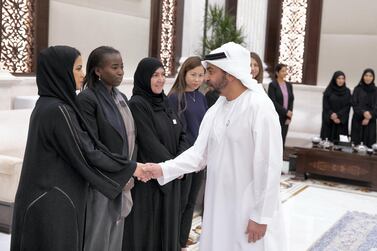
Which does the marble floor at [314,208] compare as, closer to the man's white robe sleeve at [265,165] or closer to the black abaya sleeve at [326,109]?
the black abaya sleeve at [326,109]

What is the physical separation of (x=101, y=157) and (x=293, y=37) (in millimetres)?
7787

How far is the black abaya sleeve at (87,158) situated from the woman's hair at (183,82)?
1.26 m

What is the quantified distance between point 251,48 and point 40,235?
7563 mm

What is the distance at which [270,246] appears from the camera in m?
2.37

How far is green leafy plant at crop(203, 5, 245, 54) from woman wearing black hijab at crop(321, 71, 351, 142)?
180 centimetres

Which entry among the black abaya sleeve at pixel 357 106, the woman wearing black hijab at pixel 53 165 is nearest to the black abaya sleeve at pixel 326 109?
the black abaya sleeve at pixel 357 106

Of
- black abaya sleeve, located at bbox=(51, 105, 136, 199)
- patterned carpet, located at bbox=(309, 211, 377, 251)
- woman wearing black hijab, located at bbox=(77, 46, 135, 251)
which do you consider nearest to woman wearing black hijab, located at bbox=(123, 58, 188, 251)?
woman wearing black hijab, located at bbox=(77, 46, 135, 251)

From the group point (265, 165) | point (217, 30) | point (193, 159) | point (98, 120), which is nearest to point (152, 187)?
point (193, 159)

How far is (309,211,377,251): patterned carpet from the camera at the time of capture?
4117 mm

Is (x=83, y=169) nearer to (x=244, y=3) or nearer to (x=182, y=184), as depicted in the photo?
(x=182, y=184)

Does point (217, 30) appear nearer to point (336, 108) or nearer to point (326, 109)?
point (326, 109)

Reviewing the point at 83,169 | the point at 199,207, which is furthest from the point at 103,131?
the point at 199,207

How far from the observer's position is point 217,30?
26.8 ft

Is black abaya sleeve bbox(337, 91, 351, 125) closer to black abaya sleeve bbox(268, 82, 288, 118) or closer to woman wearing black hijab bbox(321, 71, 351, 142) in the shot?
woman wearing black hijab bbox(321, 71, 351, 142)
